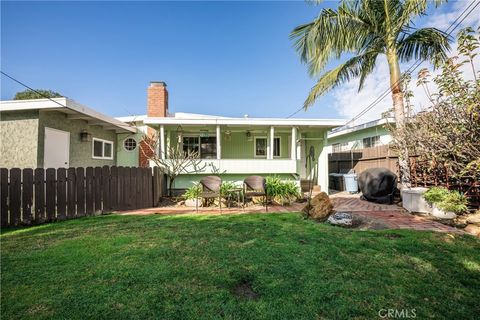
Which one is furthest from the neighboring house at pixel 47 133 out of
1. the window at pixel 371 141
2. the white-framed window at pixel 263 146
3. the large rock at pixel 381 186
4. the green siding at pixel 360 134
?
the window at pixel 371 141

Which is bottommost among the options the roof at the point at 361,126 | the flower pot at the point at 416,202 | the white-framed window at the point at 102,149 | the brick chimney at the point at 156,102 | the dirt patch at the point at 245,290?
the dirt patch at the point at 245,290

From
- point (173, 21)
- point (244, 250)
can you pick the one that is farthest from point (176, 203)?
point (173, 21)

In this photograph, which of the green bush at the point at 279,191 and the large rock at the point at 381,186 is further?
the green bush at the point at 279,191

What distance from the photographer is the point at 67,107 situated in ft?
22.1

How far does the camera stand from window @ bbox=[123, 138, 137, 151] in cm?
1158

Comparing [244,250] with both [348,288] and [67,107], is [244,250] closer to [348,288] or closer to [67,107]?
[348,288]

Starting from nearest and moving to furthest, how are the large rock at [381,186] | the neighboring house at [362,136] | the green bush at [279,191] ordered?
the large rock at [381,186] → the green bush at [279,191] → the neighboring house at [362,136]

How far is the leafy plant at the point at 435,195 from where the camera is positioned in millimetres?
5629

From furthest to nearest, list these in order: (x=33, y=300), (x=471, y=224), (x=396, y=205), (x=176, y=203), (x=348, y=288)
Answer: (x=176, y=203) < (x=396, y=205) < (x=471, y=224) < (x=348, y=288) < (x=33, y=300)

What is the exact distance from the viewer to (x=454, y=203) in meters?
5.44

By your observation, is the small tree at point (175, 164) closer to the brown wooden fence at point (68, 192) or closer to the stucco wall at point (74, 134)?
the brown wooden fence at point (68, 192)

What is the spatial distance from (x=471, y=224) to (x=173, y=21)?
1334 cm

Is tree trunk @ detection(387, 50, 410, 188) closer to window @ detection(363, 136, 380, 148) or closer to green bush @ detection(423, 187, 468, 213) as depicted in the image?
green bush @ detection(423, 187, 468, 213)

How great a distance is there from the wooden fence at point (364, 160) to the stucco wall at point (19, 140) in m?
12.7
